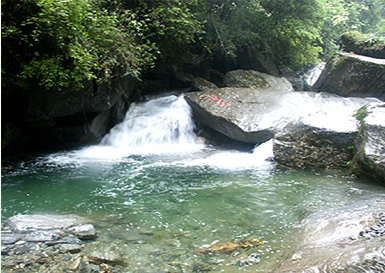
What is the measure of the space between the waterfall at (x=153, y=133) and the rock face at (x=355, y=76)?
4480 millimetres

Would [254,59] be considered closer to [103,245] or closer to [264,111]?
[264,111]

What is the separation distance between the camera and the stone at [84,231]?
11.3 ft

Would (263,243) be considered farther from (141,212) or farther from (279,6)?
(279,6)

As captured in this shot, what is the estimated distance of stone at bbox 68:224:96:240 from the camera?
3.45m

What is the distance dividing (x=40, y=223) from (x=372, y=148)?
17.5ft

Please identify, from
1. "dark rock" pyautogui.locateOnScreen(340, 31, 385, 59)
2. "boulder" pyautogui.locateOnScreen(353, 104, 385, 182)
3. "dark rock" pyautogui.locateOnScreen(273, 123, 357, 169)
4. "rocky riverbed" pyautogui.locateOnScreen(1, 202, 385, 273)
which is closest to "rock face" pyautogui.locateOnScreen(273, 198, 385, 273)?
"rocky riverbed" pyautogui.locateOnScreen(1, 202, 385, 273)

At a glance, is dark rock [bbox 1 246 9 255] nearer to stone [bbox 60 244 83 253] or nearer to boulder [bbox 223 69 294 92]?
stone [bbox 60 244 83 253]

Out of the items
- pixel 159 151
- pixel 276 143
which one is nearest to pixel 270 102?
pixel 276 143

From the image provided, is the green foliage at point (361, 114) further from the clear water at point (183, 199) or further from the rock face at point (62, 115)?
the rock face at point (62, 115)

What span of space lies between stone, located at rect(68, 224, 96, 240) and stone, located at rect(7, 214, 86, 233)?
→ 126mm

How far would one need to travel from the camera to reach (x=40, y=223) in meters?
3.64

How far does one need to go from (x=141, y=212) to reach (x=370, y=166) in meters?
3.96

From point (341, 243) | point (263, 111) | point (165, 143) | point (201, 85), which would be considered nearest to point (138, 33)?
point (165, 143)

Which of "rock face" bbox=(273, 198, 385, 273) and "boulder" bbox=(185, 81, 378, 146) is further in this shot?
"boulder" bbox=(185, 81, 378, 146)
